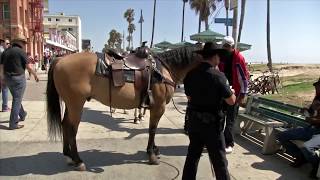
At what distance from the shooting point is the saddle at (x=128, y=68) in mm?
6035

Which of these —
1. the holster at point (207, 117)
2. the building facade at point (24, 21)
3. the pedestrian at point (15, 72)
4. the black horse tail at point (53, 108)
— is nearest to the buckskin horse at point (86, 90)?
the black horse tail at point (53, 108)

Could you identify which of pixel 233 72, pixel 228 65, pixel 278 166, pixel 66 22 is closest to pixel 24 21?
pixel 228 65

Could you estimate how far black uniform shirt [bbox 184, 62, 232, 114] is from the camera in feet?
13.8

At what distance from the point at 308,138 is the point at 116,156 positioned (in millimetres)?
2988

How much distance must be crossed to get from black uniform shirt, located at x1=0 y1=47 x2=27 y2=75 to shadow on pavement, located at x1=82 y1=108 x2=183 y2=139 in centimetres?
216

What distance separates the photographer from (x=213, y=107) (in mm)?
4348

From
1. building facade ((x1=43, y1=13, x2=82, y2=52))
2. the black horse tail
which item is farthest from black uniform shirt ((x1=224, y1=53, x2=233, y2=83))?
building facade ((x1=43, y1=13, x2=82, y2=52))

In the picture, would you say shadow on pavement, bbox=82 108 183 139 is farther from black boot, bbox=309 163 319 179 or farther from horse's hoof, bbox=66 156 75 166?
black boot, bbox=309 163 319 179

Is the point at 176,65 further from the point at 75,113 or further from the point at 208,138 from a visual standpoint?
the point at 208,138

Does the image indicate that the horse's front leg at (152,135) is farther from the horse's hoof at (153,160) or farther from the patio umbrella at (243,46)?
the patio umbrella at (243,46)

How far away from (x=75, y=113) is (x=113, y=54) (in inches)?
44.0

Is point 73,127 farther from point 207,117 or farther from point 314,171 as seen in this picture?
point 314,171

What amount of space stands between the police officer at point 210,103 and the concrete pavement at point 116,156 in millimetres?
1318

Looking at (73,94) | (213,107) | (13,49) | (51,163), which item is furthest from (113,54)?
(13,49)
